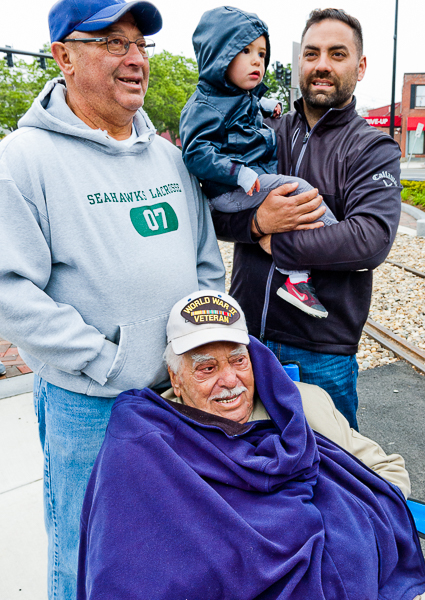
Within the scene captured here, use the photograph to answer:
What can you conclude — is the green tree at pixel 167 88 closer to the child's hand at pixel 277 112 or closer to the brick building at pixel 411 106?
the brick building at pixel 411 106

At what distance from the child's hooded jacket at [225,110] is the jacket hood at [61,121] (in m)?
0.48

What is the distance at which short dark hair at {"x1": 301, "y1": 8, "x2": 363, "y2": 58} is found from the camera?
2.12 m

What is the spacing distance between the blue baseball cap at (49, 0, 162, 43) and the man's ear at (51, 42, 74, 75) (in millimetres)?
22

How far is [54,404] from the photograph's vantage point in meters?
1.84

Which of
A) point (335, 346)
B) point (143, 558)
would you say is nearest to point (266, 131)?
point (335, 346)

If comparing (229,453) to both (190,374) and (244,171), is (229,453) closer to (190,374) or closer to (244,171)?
(190,374)

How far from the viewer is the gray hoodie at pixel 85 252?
1.58 meters

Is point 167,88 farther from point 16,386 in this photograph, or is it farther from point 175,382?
point 175,382

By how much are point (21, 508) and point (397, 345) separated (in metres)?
4.28

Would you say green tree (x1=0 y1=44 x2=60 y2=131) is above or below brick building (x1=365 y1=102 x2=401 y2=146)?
above

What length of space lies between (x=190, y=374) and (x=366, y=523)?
78 centimetres

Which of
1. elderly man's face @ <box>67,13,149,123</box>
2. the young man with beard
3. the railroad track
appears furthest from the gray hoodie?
the railroad track

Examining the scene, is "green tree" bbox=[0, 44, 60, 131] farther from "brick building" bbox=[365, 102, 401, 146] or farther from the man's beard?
the man's beard

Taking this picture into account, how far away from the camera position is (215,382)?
6.07ft
